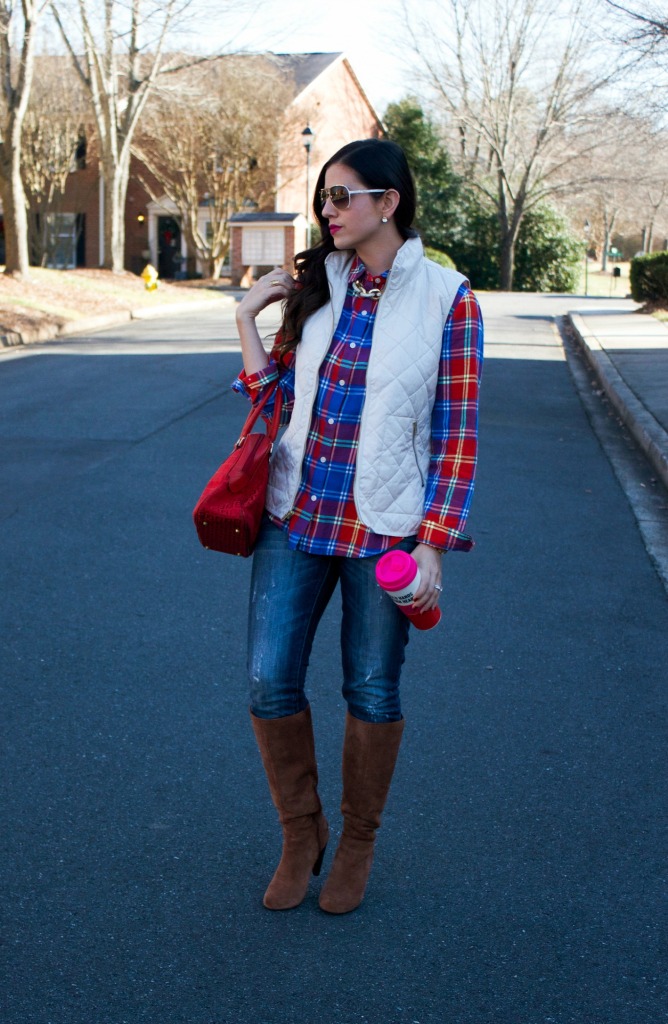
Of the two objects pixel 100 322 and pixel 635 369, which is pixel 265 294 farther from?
pixel 100 322

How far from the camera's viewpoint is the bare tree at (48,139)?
1460 inches

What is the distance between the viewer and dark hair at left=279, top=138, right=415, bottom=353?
2752 mm

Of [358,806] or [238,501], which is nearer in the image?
[238,501]

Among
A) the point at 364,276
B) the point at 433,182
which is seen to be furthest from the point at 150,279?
the point at 364,276

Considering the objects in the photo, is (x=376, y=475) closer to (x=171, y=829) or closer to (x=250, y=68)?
(x=171, y=829)

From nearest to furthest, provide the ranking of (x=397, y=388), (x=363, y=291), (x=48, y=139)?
(x=397, y=388)
(x=363, y=291)
(x=48, y=139)

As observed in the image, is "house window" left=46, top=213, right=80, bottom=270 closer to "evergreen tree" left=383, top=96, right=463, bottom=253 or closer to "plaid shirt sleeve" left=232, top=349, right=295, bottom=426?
"evergreen tree" left=383, top=96, right=463, bottom=253

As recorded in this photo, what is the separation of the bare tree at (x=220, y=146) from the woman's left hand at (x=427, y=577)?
34723 millimetres

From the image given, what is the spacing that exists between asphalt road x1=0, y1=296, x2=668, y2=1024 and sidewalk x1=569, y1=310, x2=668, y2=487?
2.98 meters

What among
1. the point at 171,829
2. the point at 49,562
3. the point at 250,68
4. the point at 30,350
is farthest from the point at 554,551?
the point at 250,68

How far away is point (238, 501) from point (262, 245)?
3480 cm

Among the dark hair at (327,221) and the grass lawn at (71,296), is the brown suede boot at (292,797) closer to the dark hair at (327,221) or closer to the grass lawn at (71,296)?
the dark hair at (327,221)

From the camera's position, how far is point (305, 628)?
2.88 meters

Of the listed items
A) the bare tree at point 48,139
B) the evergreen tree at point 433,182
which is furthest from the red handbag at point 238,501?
the evergreen tree at point 433,182
